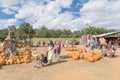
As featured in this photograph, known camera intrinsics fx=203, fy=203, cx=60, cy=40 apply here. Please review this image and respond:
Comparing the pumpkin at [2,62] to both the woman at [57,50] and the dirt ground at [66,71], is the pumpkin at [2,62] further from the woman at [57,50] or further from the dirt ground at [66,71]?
the woman at [57,50]

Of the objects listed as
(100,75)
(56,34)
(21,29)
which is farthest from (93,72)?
(56,34)

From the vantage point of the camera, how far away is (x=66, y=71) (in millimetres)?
11422

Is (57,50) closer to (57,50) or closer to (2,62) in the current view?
(57,50)

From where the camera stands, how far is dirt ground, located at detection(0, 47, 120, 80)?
10142mm

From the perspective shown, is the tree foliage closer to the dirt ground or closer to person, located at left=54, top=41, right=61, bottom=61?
person, located at left=54, top=41, right=61, bottom=61

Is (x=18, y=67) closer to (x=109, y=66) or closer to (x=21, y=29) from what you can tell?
(x=109, y=66)

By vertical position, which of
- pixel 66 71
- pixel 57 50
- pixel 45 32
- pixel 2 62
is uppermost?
pixel 45 32

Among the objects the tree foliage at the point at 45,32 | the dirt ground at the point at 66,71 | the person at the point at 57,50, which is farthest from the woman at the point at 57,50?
the tree foliage at the point at 45,32

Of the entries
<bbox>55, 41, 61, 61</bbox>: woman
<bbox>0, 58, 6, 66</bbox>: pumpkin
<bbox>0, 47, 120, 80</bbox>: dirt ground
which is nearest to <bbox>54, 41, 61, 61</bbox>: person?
<bbox>55, 41, 61, 61</bbox>: woman

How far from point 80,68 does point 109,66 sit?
6.36 feet

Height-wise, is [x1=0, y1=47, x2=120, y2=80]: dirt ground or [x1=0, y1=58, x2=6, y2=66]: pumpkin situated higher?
[x1=0, y1=58, x2=6, y2=66]: pumpkin

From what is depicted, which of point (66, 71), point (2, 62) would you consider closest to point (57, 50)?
point (66, 71)

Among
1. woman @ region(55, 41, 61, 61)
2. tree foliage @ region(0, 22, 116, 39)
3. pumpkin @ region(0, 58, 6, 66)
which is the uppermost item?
tree foliage @ region(0, 22, 116, 39)

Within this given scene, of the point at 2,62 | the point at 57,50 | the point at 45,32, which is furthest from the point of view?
the point at 45,32
